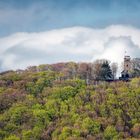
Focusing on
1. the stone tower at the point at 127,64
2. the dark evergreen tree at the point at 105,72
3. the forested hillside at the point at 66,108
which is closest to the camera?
the forested hillside at the point at 66,108

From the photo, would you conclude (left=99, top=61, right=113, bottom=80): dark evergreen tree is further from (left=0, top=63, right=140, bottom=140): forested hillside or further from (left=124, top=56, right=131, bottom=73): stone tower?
(left=124, top=56, right=131, bottom=73): stone tower

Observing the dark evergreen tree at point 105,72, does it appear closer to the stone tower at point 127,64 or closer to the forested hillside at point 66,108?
the forested hillside at point 66,108

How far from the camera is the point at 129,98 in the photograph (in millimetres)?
134125

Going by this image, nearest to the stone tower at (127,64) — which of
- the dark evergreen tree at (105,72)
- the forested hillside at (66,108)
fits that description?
the dark evergreen tree at (105,72)

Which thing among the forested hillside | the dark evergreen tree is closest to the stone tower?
the dark evergreen tree

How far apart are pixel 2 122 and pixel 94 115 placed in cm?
1646

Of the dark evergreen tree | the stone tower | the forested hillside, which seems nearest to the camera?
the forested hillside

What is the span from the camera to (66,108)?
130 metres

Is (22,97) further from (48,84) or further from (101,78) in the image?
(101,78)

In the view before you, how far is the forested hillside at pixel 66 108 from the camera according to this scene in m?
121

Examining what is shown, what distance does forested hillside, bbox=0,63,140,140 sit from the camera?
4759 inches

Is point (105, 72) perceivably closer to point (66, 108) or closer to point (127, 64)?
point (127, 64)

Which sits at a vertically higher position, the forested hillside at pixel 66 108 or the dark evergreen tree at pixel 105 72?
the dark evergreen tree at pixel 105 72

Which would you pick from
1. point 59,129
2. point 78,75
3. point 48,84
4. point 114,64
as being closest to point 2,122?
point 59,129
